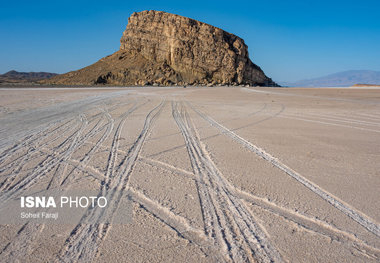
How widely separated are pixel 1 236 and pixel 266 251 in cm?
233

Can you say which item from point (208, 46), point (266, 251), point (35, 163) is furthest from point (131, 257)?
point (208, 46)

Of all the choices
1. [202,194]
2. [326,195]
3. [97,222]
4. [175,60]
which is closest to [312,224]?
[326,195]

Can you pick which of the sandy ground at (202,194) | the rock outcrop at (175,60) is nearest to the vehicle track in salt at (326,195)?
the sandy ground at (202,194)

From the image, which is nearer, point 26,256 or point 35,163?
point 26,256

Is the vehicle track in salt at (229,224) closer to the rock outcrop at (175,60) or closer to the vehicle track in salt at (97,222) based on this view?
the vehicle track in salt at (97,222)

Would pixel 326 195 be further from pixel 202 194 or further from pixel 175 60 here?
pixel 175 60

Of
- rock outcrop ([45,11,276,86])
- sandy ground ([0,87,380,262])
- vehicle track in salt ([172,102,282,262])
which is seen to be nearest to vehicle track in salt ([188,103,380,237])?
sandy ground ([0,87,380,262])

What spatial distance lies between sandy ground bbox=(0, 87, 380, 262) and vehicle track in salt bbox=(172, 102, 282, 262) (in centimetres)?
1

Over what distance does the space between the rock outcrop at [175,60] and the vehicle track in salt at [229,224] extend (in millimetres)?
64910

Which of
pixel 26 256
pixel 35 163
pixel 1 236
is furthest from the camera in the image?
pixel 35 163

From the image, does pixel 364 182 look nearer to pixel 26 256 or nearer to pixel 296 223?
pixel 296 223

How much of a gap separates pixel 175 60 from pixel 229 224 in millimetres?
73497

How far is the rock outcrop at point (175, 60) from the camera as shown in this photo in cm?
7081

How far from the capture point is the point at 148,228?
2443 mm
